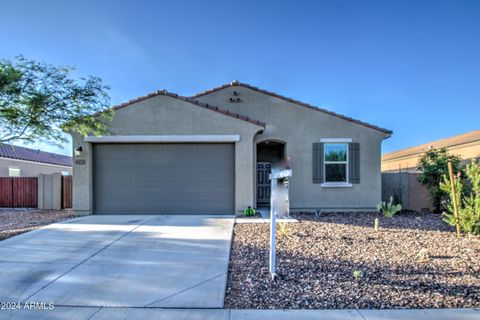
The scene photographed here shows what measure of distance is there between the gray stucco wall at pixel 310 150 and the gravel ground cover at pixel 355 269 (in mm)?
3194

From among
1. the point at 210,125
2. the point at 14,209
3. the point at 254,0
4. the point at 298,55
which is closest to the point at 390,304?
the point at 210,125

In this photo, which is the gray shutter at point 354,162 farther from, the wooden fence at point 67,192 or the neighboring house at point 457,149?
the wooden fence at point 67,192

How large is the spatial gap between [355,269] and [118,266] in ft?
13.6

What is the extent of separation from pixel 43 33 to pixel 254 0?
7563 mm

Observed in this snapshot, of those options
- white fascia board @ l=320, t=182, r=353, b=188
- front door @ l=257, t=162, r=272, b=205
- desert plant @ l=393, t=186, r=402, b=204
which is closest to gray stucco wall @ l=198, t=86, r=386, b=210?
white fascia board @ l=320, t=182, r=353, b=188

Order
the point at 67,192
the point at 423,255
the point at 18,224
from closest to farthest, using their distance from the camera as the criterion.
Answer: the point at 423,255
the point at 18,224
the point at 67,192

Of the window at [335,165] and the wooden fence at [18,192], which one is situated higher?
the window at [335,165]

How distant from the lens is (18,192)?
1227 cm

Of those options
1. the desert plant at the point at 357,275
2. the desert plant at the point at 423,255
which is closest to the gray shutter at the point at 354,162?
the desert plant at the point at 423,255

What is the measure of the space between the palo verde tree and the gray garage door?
203cm

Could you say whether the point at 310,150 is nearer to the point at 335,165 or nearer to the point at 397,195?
the point at 335,165

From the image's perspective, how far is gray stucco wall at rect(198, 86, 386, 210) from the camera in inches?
416

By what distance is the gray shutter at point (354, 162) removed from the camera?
34.7 ft

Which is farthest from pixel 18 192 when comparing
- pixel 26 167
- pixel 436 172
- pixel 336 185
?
pixel 436 172
